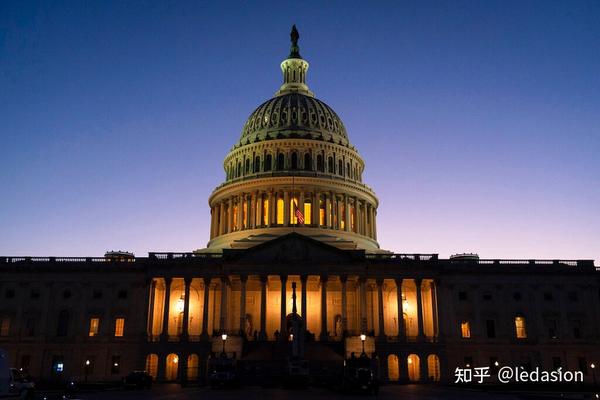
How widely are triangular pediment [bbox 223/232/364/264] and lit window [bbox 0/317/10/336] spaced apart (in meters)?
31.6

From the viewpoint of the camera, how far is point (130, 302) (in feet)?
276

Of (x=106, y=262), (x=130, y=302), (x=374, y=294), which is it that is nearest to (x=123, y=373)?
(x=130, y=302)

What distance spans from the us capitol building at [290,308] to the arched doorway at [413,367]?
0.19m

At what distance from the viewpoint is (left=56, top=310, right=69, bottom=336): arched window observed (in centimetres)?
8362

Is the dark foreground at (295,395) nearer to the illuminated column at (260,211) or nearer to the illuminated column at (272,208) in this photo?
the illuminated column at (272,208)

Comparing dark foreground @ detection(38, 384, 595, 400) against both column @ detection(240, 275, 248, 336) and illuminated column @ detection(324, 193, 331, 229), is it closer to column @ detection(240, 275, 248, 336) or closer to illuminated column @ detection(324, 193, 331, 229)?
column @ detection(240, 275, 248, 336)

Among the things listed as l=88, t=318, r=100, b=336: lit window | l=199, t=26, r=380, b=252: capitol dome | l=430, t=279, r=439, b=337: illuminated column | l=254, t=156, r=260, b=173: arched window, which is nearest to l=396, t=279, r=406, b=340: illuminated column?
l=430, t=279, r=439, b=337: illuminated column

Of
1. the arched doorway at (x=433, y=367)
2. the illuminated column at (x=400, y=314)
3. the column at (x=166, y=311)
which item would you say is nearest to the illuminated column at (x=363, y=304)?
the illuminated column at (x=400, y=314)

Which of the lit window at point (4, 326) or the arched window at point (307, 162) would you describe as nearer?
the lit window at point (4, 326)

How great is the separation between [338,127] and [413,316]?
1731 inches

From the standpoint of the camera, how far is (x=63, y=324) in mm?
84125

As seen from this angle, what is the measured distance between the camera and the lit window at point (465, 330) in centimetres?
8362

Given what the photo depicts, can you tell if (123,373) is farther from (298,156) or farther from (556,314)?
(556,314)

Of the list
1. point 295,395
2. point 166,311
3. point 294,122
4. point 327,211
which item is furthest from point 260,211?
point 295,395
